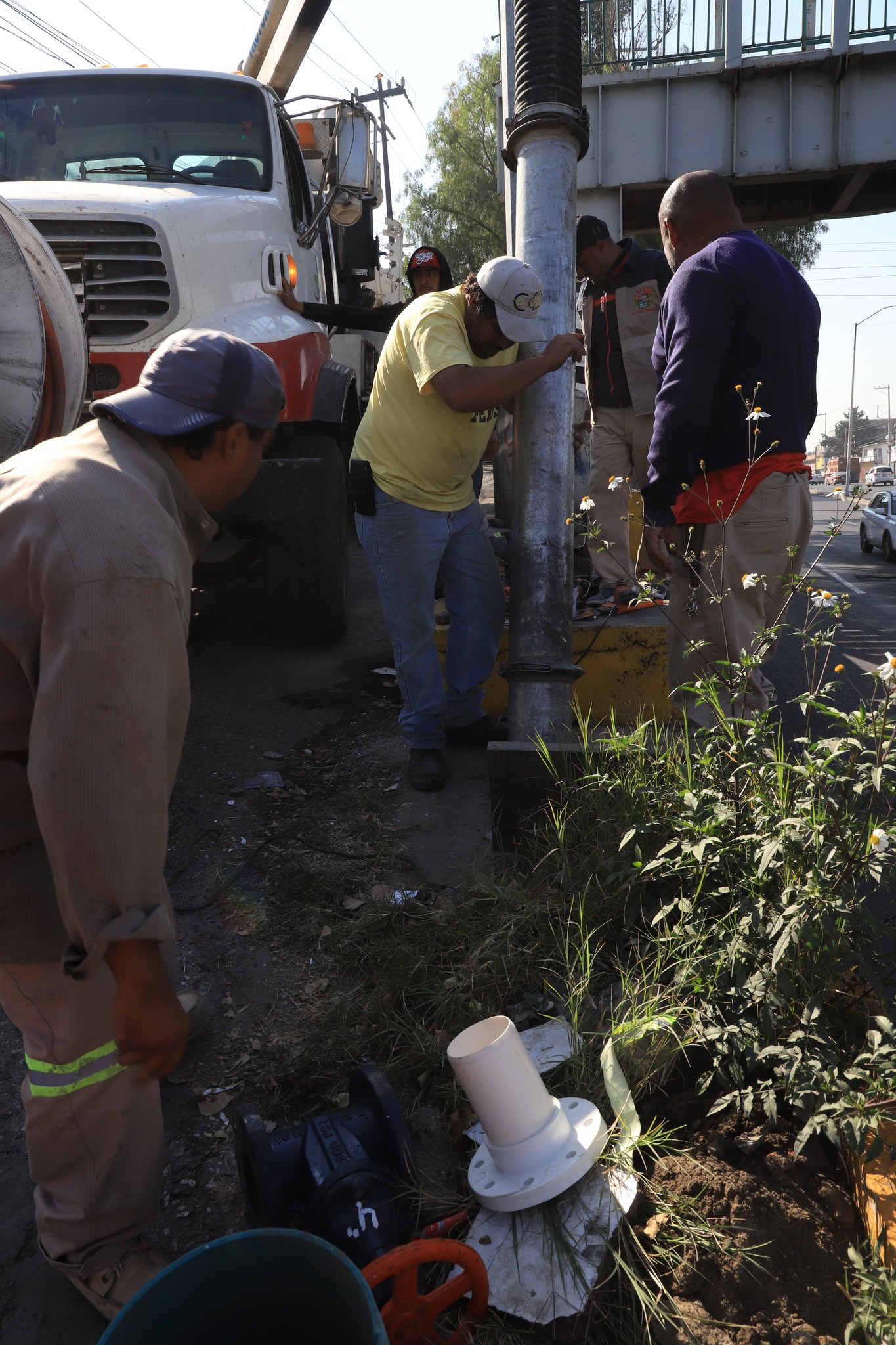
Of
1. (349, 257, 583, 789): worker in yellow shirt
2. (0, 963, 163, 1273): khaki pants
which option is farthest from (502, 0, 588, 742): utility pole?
(0, 963, 163, 1273): khaki pants

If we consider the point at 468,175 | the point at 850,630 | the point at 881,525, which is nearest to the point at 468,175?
the point at 468,175

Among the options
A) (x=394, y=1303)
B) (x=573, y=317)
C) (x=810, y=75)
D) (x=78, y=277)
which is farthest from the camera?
(x=810, y=75)

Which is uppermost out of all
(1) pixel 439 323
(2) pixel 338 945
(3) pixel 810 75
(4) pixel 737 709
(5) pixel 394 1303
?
(3) pixel 810 75

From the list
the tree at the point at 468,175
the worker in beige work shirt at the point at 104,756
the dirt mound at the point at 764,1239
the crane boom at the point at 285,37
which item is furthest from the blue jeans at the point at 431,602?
the tree at the point at 468,175

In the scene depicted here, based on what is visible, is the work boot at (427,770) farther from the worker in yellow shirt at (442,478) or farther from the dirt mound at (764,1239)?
the dirt mound at (764,1239)

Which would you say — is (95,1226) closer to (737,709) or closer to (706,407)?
(737,709)

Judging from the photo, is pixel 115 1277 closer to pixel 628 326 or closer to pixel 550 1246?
pixel 550 1246

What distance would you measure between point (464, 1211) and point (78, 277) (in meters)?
4.26

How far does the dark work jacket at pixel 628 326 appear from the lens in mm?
4906

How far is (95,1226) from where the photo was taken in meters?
1.75

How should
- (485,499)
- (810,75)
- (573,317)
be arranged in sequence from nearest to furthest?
(573,317) < (810,75) < (485,499)

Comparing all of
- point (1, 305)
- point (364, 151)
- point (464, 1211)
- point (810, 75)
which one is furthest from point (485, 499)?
point (464, 1211)

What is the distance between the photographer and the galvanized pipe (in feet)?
11.4

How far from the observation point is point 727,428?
3.03 meters
